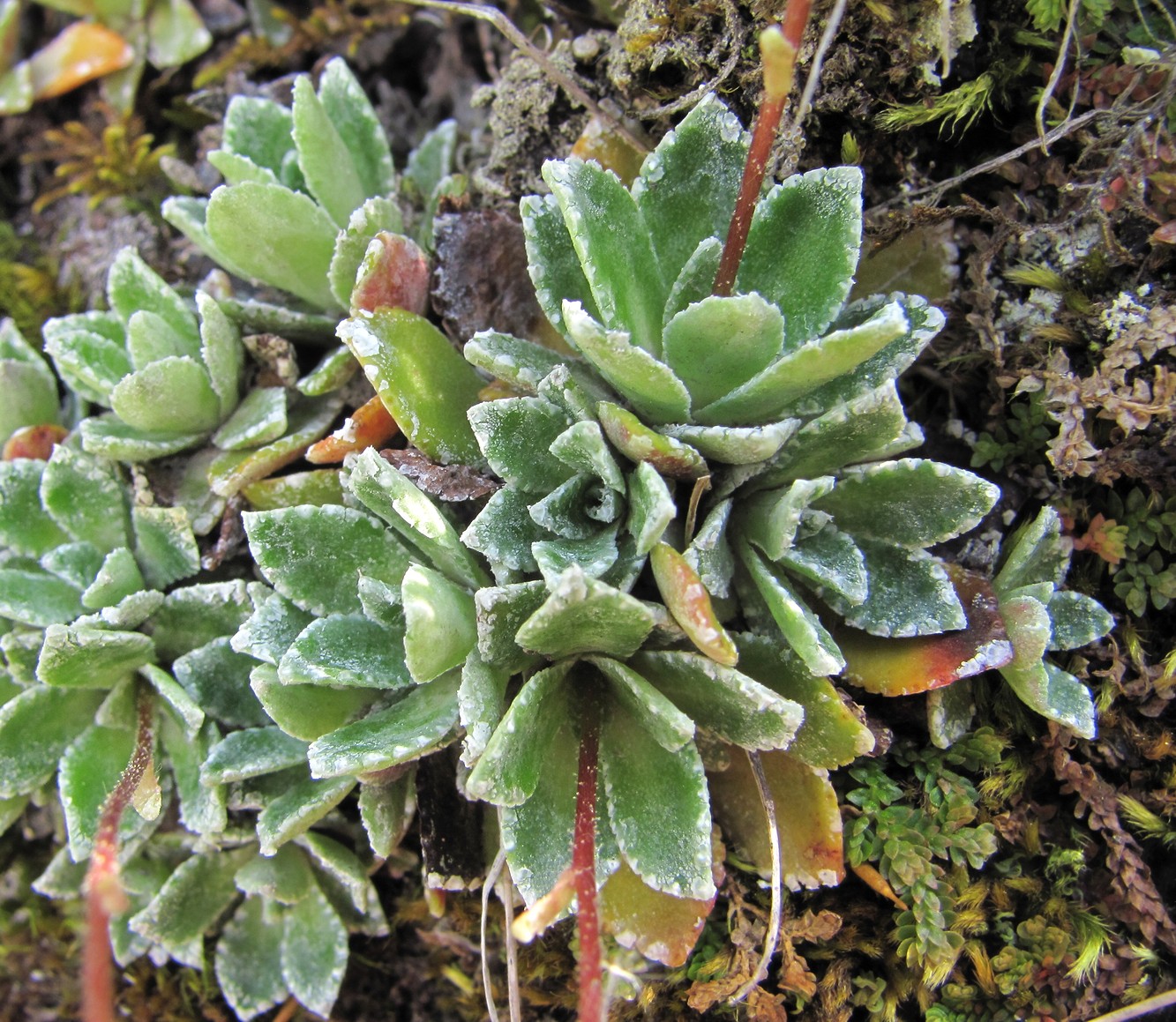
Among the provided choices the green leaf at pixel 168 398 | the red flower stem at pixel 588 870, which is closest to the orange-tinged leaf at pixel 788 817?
the red flower stem at pixel 588 870

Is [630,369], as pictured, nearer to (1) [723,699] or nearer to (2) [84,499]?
(1) [723,699]

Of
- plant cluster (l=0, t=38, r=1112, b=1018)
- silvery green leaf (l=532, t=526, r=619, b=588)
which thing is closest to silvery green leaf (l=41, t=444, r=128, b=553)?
plant cluster (l=0, t=38, r=1112, b=1018)

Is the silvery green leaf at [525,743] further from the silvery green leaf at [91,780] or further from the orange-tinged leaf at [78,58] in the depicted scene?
the orange-tinged leaf at [78,58]

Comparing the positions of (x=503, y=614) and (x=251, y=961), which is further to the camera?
(x=251, y=961)

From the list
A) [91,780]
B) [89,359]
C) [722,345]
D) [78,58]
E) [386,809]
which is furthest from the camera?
[78,58]

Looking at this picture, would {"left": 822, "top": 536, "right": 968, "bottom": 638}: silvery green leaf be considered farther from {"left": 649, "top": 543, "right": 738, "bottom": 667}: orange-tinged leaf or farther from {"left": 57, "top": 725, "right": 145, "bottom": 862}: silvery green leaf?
{"left": 57, "top": 725, "right": 145, "bottom": 862}: silvery green leaf

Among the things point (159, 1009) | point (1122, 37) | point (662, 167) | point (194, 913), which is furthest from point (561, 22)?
point (159, 1009)

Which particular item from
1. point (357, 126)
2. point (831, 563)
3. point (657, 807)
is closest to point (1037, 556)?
point (831, 563)
